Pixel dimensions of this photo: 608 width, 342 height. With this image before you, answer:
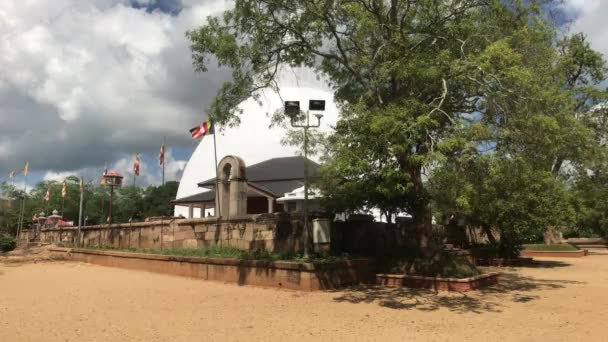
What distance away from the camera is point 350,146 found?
8.85 m

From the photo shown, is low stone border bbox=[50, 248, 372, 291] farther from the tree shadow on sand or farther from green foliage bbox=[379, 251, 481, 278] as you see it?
green foliage bbox=[379, 251, 481, 278]

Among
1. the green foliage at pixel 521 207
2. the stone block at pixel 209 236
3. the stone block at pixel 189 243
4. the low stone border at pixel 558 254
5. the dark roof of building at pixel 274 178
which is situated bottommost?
the low stone border at pixel 558 254

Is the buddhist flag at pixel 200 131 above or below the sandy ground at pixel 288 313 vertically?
above

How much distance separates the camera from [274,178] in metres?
28.6

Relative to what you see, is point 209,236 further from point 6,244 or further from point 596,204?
point 596,204

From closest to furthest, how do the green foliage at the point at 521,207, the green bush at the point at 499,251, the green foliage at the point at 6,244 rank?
the green foliage at the point at 521,207
the green bush at the point at 499,251
the green foliage at the point at 6,244

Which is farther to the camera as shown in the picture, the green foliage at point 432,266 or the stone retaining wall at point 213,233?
the stone retaining wall at point 213,233

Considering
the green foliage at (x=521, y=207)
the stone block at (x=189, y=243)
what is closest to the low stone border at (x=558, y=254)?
the green foliage at (x=521, y=207)

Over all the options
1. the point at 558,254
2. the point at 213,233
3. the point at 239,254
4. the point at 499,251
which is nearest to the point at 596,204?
the point at 558,254

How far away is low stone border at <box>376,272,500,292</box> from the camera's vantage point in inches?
389

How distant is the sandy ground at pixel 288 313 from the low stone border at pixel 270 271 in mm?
366

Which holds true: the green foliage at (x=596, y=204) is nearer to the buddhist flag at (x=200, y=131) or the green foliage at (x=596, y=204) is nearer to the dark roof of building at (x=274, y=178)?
the dark roof of building at (x=274, y=178)

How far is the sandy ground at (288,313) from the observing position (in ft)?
20.5

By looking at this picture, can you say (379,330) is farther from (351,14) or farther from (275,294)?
(351,14)
